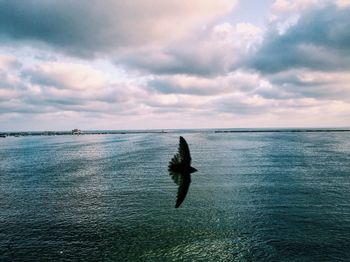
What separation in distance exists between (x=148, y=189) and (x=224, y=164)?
100 ft

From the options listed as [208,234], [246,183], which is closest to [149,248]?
[208,234]

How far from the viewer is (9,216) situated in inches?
1426

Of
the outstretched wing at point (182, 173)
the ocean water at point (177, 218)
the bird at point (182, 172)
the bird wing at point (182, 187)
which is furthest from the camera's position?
the bird at point (182, 172)

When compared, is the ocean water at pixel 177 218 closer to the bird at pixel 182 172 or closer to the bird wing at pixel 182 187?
the bird wing at pixel 182 187

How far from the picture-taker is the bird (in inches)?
1702

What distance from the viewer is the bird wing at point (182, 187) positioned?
1636 inches

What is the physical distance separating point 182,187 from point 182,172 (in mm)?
12370

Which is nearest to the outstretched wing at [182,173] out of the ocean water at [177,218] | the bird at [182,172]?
the bird at [182,172]

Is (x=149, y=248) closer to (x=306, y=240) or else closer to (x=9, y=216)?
(x=306, y=240)

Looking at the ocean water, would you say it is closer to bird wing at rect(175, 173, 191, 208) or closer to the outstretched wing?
bird wing at rect(175, 173, 191, 208)

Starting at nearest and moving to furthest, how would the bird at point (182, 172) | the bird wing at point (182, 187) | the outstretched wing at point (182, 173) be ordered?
1. the bird wing at point (182, 187)
2. the outstretched wing at point (182, 173)
3. the bird at point (182, 172)

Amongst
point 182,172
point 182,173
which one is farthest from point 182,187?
point 182,172

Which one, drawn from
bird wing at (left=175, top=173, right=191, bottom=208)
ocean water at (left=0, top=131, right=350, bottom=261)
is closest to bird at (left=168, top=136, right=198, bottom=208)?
bird wing at (left=175, top=173, right=191, bottom=208)

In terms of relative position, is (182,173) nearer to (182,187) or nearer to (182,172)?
(182,172)
